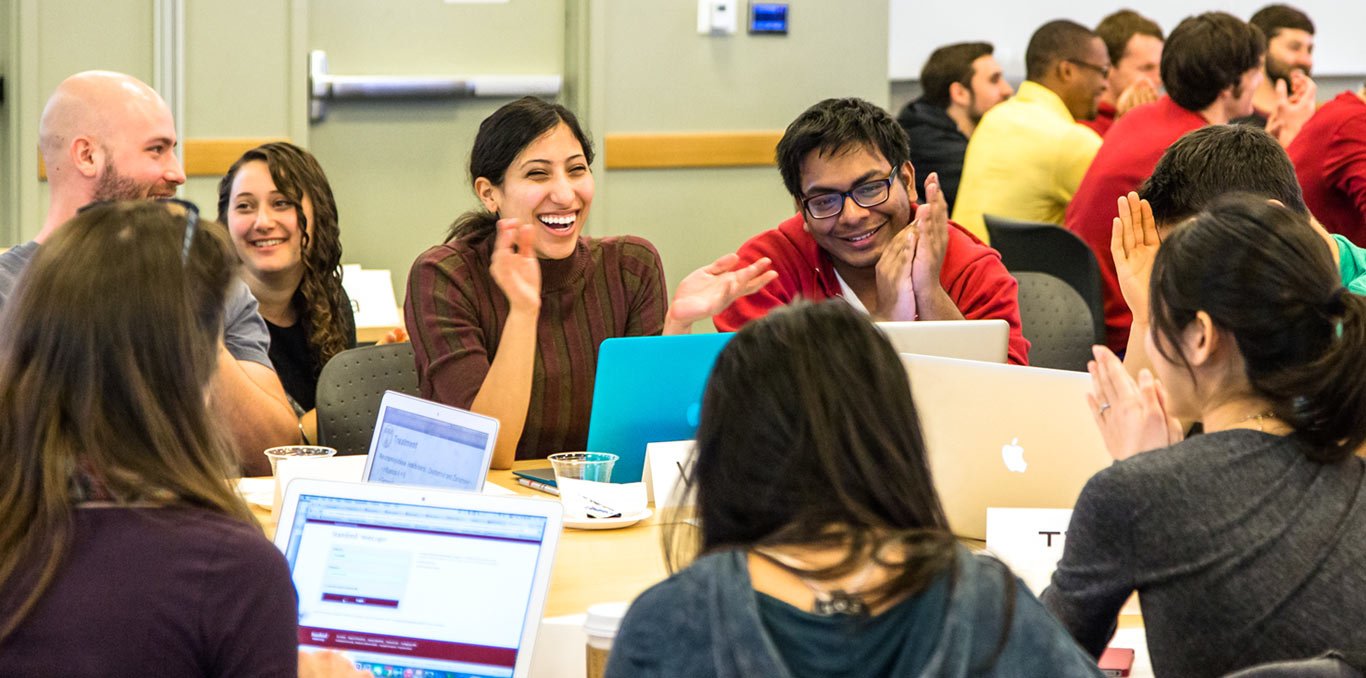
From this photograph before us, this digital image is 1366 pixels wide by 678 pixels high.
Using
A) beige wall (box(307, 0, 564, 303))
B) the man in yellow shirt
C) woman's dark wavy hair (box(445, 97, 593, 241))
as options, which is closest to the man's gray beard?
woman's dark wavy hair (box(445, 97, 593, 241))

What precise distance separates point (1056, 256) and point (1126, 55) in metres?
2.16

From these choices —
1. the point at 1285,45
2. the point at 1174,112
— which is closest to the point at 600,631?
the point at 1174,112

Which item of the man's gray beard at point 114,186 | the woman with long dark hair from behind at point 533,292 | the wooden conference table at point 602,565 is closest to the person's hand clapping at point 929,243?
the woman with long dark hair from behind at point 533,292

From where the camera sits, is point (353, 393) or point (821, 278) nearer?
point (353, 393)

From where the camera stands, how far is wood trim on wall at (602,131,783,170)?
494 cm

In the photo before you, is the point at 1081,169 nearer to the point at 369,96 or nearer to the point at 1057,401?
the point at 369,96

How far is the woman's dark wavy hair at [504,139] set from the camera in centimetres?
262

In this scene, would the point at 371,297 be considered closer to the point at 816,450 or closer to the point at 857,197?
the point at 857,197

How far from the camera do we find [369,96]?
4723 mm

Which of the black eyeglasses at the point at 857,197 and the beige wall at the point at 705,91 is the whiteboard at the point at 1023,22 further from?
the black eyeglasses at the point at 857,197

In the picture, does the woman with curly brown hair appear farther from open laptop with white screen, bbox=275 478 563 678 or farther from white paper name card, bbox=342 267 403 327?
open laptop with white screen, bbox=275 478 563 678

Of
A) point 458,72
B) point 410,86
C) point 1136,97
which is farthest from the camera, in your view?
point 1136,97

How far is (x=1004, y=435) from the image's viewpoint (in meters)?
1.84

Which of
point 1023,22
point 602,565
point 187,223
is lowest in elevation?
point 602,565
